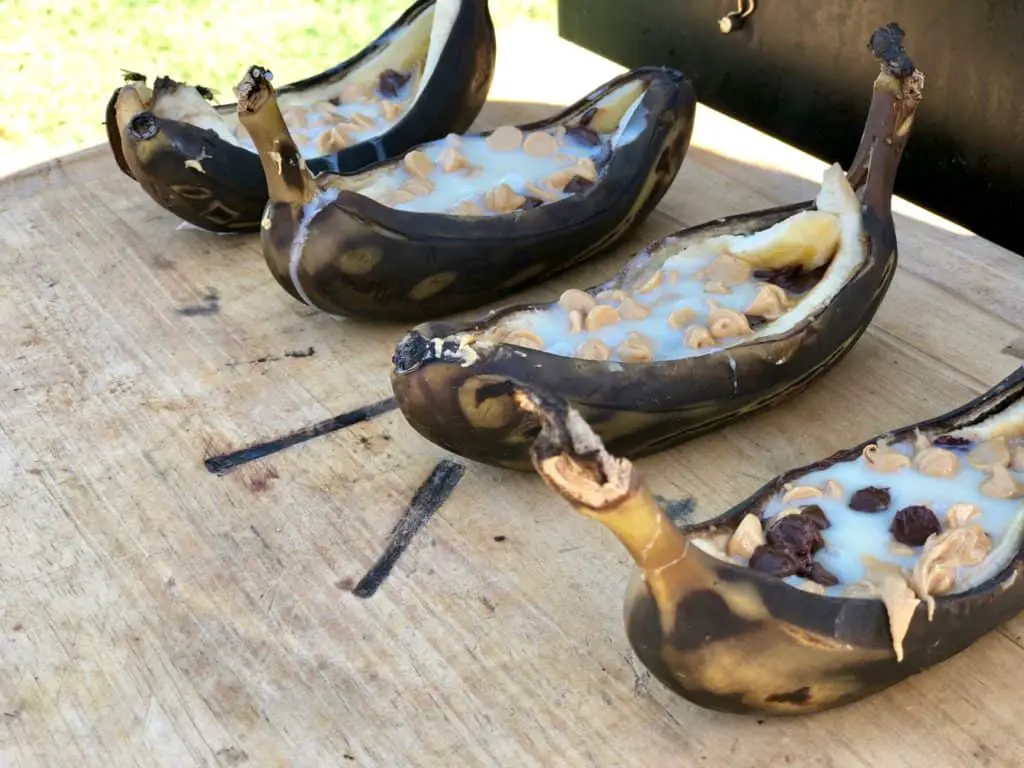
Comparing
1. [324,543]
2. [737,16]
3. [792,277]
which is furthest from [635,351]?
[737,16]

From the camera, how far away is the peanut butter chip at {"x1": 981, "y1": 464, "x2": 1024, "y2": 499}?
115 centimetres

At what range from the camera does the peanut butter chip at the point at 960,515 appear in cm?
111

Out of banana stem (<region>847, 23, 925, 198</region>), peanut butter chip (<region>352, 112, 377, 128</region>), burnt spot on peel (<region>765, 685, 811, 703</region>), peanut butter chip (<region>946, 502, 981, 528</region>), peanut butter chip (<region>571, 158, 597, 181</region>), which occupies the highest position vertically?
banana stem (<region>847, 23, 925, 198</region>)

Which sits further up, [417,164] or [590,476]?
[590,476]

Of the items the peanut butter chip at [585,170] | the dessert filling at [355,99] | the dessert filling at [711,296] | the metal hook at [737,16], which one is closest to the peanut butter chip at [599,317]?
the dessert filling at [711,296]

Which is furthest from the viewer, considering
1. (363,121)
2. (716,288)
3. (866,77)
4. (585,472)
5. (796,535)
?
(866,77)

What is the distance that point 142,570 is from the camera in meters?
1.30

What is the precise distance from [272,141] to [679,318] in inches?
19.6

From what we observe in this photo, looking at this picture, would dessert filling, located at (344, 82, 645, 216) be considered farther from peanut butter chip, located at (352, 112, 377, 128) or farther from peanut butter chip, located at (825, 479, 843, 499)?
peanut butter chip, located at (825, 479, 843, 499)

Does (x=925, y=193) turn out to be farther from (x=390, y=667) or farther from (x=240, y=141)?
(x=390, y=667)

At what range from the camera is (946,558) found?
1075mm

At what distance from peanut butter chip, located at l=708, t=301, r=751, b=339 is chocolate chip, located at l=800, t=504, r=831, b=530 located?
0.28m

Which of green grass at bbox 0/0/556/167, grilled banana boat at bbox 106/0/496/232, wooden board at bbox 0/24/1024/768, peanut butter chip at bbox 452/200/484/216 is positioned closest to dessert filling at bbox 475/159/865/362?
wooden board at bbox 0/24/1024/768

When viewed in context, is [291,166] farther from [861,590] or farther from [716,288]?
[861,590]
